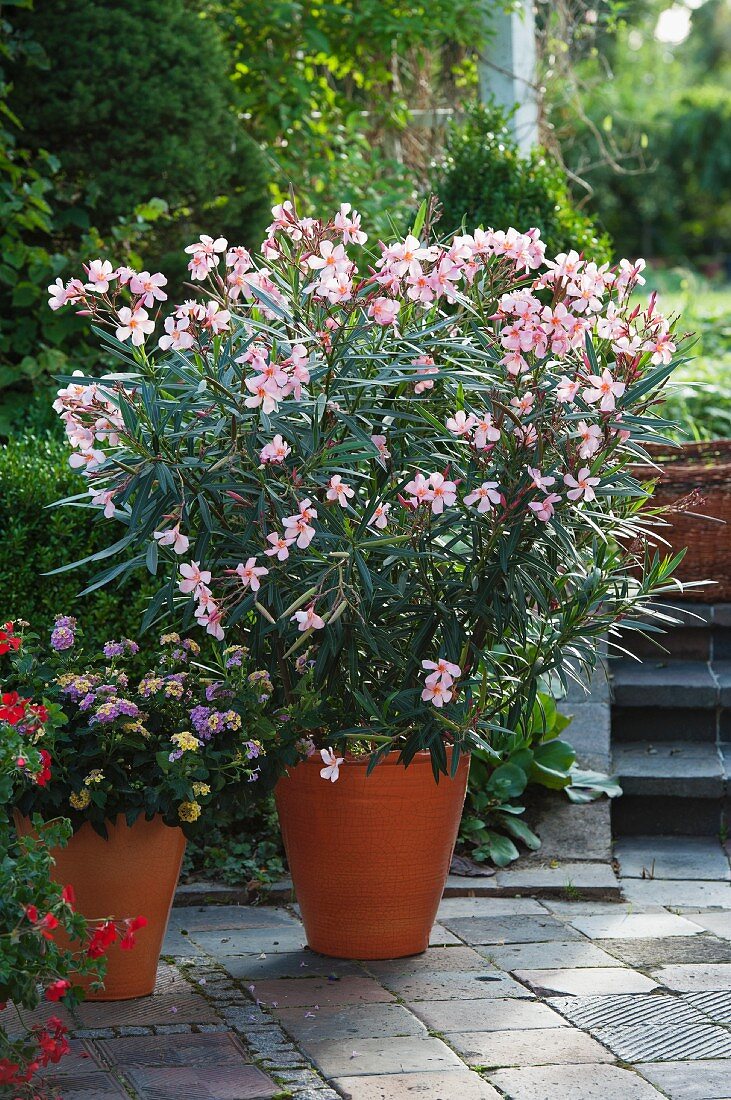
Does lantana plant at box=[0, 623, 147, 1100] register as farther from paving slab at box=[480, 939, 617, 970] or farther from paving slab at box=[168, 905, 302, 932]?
paving slab at box=[480, 939, 617, 970]

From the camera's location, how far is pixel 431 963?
9.68 ft

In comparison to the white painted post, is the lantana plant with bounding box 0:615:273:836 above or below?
below

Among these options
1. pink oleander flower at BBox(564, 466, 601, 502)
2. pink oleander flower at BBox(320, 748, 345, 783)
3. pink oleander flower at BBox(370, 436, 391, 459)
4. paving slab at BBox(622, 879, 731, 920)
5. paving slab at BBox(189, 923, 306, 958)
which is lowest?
paving slab at BBox(189, 923, 306, 958)

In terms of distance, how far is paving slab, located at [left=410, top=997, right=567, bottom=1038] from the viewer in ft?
8.41

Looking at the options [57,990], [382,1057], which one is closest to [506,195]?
[382,1057]

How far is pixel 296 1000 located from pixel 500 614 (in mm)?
961

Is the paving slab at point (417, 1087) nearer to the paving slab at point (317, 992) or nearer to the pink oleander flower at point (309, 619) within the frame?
the paving slab at point (317, 992)

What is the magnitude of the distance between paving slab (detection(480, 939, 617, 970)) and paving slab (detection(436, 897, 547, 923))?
0.85 ft

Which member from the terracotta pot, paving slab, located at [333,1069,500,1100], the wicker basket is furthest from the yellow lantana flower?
the wicker basket

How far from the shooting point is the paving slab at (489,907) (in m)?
3.34

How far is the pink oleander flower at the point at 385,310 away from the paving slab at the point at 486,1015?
1471 mm

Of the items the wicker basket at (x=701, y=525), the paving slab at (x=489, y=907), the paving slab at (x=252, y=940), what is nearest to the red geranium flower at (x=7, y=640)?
the paving slab at (x=252, y=940)

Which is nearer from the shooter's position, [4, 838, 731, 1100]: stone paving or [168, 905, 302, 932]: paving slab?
[4, 838, 731, 1100]: stone paving

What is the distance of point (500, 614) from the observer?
268 centimetres
